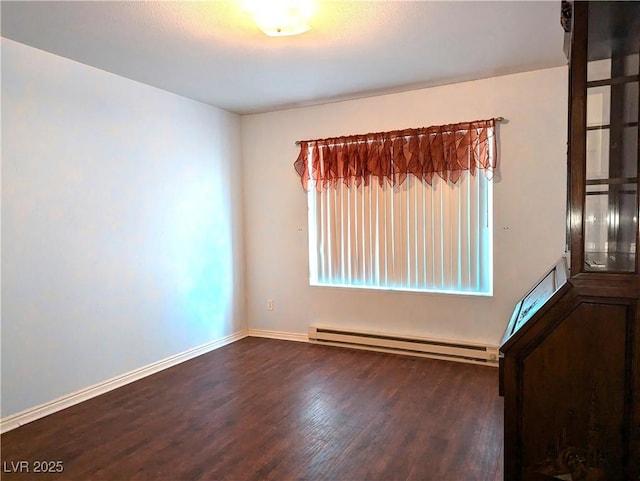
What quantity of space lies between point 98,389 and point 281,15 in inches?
114

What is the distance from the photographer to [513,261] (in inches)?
141

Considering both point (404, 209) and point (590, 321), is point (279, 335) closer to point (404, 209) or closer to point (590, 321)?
point (404, 209)

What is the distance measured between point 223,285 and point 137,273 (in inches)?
43.4

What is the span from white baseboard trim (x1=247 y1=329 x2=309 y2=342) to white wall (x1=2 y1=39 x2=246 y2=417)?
47 centimetres

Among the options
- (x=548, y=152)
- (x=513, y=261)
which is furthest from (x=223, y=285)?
(x=548, y=152)

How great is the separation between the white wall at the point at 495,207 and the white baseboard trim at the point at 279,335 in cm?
5

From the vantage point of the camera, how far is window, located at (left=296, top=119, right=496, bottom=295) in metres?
3.69

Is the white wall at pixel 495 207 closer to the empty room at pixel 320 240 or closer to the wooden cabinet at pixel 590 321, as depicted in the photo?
the empty room at pixel 320 240

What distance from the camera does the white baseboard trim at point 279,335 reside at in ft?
14.8

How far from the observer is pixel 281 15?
7.49 feet

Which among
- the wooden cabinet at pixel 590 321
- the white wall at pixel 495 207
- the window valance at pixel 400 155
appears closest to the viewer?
the wooden cabinet at pixel 590 321

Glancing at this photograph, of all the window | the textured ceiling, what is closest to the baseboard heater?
the window

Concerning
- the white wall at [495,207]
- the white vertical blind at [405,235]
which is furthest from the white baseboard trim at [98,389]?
the white vertical blind at [405,235]

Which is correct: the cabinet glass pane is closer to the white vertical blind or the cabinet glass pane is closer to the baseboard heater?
the white vertical blind
